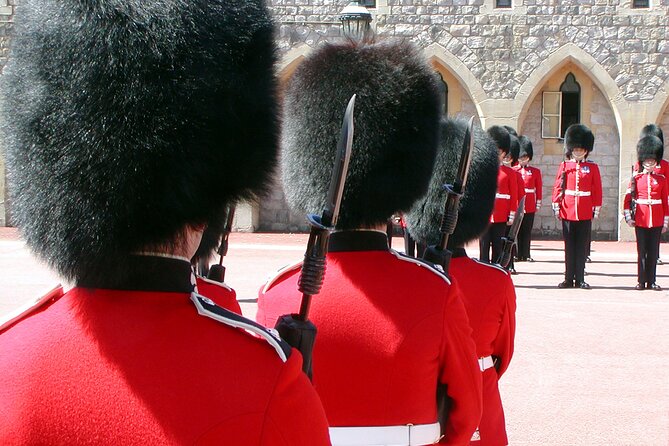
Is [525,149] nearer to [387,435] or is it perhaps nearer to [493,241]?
[493,241]

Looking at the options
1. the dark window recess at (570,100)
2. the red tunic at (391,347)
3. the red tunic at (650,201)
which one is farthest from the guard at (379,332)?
the dark window recess at (570,100)

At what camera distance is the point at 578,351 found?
19.6 ft

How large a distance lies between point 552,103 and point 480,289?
41.0 ft

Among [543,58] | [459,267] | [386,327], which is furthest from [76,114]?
[543,58]

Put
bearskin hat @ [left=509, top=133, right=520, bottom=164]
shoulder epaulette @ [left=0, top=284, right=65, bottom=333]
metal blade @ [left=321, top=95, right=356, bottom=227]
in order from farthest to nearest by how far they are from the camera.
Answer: bearskin hat @ [left=509, top=133, right=520, bottom=164]
metal blade @ [left=321, top=95, right=356, bottom=227]
shoulder epaulette @ [left=0, top=284, right=65, bottom=333]

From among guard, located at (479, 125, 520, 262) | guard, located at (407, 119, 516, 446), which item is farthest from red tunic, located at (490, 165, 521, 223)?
guard, located at (407, 119, 516, 446)

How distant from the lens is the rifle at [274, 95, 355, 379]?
1.57m

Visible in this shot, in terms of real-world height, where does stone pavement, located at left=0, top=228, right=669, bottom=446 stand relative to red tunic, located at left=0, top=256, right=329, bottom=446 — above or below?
below

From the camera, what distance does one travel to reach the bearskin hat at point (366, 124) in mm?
2600

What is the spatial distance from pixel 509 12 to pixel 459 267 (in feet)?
40.2

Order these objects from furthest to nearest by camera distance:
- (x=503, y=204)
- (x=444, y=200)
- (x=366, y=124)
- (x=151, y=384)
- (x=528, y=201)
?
1. (x=528, y=201)
2. (x=503, y=204)
3. (x=444, y=200)
4. (x=366, y=124)
5. (x=151, y=384)

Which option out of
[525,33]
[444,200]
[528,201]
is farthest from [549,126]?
[444,200]

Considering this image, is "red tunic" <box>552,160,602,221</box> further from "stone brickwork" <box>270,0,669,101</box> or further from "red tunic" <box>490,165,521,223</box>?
"stone brickwork" <box>270,0,669,101</box>

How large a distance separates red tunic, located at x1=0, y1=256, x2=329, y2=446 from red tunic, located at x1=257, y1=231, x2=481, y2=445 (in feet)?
3.10
